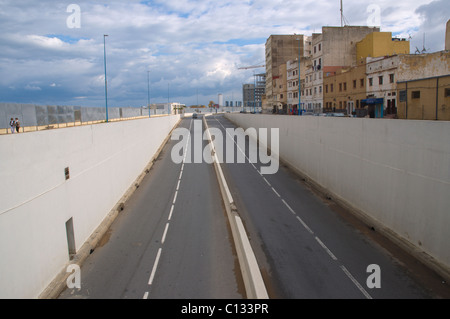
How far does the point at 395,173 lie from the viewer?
14.5m

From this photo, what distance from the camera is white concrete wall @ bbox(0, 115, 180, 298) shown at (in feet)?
29.1

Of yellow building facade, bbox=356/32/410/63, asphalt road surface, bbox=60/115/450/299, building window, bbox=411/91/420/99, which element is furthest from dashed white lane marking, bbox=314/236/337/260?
yellow building facade, bbox=356/32/410/63

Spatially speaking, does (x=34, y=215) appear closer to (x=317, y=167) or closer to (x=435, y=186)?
(x=435, y=186)

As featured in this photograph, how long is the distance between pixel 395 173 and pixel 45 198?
39.7 ft

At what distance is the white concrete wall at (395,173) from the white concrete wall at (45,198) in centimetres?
1168

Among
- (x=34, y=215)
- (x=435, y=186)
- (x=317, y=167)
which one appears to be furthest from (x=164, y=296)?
(x=317, y=167)

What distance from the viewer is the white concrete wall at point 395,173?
11.8 m

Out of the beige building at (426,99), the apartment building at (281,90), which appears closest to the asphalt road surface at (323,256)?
the beige building at (426,99)

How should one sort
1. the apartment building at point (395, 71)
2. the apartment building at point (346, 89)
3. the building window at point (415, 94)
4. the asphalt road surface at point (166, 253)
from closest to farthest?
1. the asphalt road surface at point (166, 253)
2. the building window at point (415, 94)
3. the apartment building at point (395, 71)
4. the apartment building at point (346, 89)

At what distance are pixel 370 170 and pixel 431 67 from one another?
23.3 metres

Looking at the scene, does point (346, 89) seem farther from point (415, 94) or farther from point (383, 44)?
point (415, 94)
